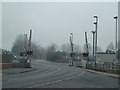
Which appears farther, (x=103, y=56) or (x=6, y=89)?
(x=103, y=56)

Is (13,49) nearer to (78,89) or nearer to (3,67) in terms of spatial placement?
(3,67)

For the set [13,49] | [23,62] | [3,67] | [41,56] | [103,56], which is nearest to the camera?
[3,67]

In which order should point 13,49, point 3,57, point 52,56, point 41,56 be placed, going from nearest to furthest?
point 3,57 < point 52,56 < point 13,49 < point 41,56

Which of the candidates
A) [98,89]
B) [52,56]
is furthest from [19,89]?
[52,56]

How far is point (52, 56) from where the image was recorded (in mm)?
126750

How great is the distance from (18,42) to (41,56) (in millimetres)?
36365

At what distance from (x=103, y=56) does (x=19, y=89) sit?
10143 cm

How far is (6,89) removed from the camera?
16281mm

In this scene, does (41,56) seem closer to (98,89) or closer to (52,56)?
(52,56)

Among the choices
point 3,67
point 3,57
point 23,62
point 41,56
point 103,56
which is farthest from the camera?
point 41,56

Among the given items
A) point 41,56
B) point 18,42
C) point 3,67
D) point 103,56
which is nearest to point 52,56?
point 103,56

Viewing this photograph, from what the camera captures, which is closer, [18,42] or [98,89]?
[98,89]

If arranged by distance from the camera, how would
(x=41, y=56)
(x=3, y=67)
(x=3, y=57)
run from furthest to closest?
(x=41, y=56), (x=3, y=57), (x=3, y=67)

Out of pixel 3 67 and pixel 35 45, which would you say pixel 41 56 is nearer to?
pixel 35 45
